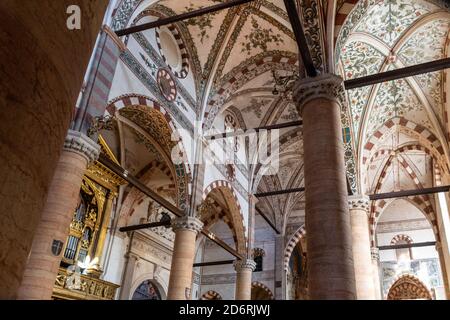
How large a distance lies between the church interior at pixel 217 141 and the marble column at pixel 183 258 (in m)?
0.04

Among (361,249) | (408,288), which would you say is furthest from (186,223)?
(408,288)

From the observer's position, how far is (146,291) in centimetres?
1702

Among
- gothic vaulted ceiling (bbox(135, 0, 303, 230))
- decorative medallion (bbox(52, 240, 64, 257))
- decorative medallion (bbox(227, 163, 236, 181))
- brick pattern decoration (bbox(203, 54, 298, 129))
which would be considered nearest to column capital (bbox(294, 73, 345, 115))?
decorative medallion (bbox(52, 240, 64, 257))

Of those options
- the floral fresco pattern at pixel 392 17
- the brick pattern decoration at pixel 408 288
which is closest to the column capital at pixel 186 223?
the floral fresco pattern at pixel 392 17

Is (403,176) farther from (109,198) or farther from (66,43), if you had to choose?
(66,43)

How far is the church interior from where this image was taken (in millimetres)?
1729

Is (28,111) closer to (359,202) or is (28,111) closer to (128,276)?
(359,202)

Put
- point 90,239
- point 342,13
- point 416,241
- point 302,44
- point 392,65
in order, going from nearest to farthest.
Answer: point 302,44 < point 342,13 < point 392,65 < point 90,239 < point 416,241

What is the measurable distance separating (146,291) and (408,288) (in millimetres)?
13063

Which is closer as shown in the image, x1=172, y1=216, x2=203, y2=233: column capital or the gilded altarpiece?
x1=172, y1=216, x2=203, y2=233: column capital

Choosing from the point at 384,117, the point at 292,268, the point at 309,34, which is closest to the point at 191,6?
the point at 309,34

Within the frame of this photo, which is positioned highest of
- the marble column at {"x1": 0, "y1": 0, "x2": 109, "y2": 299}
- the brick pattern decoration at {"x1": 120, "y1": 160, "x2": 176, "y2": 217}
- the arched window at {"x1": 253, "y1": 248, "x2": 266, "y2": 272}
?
the brick pattern decoration at {"x1": 120, "y1": 160, "x2": 176, "y2": 217}

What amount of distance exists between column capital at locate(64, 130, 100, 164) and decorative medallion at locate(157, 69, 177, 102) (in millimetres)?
4048

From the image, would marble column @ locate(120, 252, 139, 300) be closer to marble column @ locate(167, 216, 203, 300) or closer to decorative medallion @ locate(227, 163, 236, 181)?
decorative medallion @ locate(227, 163, 236, 181)
